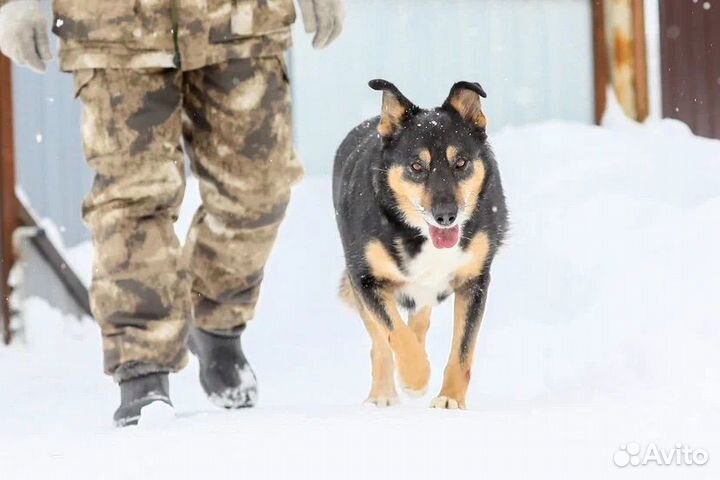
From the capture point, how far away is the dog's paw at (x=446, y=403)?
401 cm

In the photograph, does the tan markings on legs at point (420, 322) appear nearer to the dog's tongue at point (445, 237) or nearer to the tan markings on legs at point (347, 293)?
the tan markings on legs at point (347, 293)

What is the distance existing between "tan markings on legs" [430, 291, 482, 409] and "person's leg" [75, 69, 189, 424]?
920 mm

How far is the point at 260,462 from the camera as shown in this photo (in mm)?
2832

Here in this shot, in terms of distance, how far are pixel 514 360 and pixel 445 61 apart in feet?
10.6

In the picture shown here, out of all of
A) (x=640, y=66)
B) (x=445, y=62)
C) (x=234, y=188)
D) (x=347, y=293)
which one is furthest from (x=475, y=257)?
(x=640, y=66)

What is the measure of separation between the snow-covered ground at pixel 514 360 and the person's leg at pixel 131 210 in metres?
Result: 0.28

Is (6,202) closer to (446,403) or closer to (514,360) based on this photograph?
(514,360)

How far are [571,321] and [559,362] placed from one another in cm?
48

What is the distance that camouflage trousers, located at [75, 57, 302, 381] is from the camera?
3691 millimetres

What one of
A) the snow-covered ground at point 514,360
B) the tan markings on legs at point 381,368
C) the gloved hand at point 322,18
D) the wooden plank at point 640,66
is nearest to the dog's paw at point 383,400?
the tan markings on legs at point 381,368

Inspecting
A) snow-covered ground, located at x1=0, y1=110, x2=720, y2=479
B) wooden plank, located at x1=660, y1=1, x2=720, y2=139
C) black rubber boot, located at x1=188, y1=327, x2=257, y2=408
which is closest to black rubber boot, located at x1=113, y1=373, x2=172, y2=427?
snow-covered ground, located at x1=0, y1=110, x2=720, y2=479

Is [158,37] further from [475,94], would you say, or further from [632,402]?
[632,402]

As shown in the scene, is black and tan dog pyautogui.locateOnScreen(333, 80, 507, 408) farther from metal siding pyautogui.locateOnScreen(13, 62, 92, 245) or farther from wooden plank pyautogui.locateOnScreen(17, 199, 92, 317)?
metal siding pyautogui.locateOnScreen(13, 62, 92, 245)

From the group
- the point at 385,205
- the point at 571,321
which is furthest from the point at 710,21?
the point at 385,205
